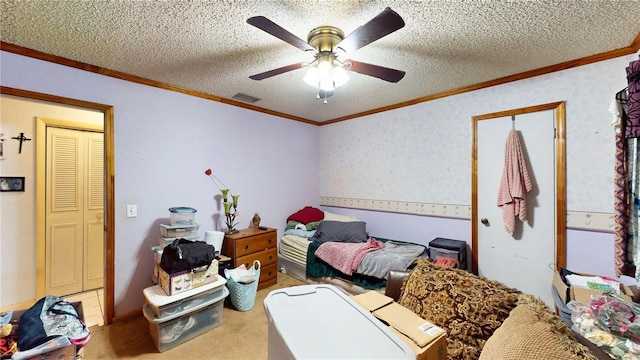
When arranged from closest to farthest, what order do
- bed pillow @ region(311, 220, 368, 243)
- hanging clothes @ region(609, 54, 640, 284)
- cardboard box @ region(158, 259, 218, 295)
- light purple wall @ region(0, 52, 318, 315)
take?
1. hanging clothes @ region(609, 54, 640, 284)
2. cardboard box @ region(158, 259, 218, 295)
3. light purple wall @ region(0, 52, 318, 315)
4. bed pillow @ region(311, 220, 368, 243)

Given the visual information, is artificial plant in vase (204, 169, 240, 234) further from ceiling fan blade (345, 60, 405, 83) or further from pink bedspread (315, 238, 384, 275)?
ceiling fan blade (345, 60, 405, 83)

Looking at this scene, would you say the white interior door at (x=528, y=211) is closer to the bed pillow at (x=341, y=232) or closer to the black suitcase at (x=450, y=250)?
the black suitcase at (x=450, y=250)

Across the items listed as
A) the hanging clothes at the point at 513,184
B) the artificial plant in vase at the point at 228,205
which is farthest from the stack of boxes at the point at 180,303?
the hanging clothes at the point at 513,184

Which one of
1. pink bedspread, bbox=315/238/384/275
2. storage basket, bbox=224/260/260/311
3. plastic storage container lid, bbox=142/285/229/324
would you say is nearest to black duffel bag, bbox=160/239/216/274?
plastic storage container lid, bbox=142/285/229/324

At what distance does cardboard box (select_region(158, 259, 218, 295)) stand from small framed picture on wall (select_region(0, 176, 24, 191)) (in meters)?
1.81

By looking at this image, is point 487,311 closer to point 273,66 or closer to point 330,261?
point 330,261

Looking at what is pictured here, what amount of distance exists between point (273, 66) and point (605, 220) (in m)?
3.13

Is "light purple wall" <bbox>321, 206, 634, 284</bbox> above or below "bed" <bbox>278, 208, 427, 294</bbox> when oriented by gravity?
above

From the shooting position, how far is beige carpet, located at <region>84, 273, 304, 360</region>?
191 centimetres

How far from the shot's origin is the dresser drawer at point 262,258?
2874 millimetres

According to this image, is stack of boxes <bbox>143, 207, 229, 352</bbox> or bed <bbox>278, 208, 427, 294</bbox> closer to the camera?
stack of boxes <bbox>143, 207, 229, 352</bbox>

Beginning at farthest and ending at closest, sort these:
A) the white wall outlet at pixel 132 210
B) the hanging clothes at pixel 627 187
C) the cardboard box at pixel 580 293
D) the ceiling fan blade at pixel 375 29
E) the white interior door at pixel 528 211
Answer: the white wall outlet at pixel 132 210, the white interior door at pixel 528 211, the cardboard box at pixel 580 293, the hanging clothes at pixel 627 187, the ceiling fan blade at pixel 375 29

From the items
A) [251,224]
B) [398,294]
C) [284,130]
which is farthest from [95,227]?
[398,294]

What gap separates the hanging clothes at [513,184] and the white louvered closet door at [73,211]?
182 inches
